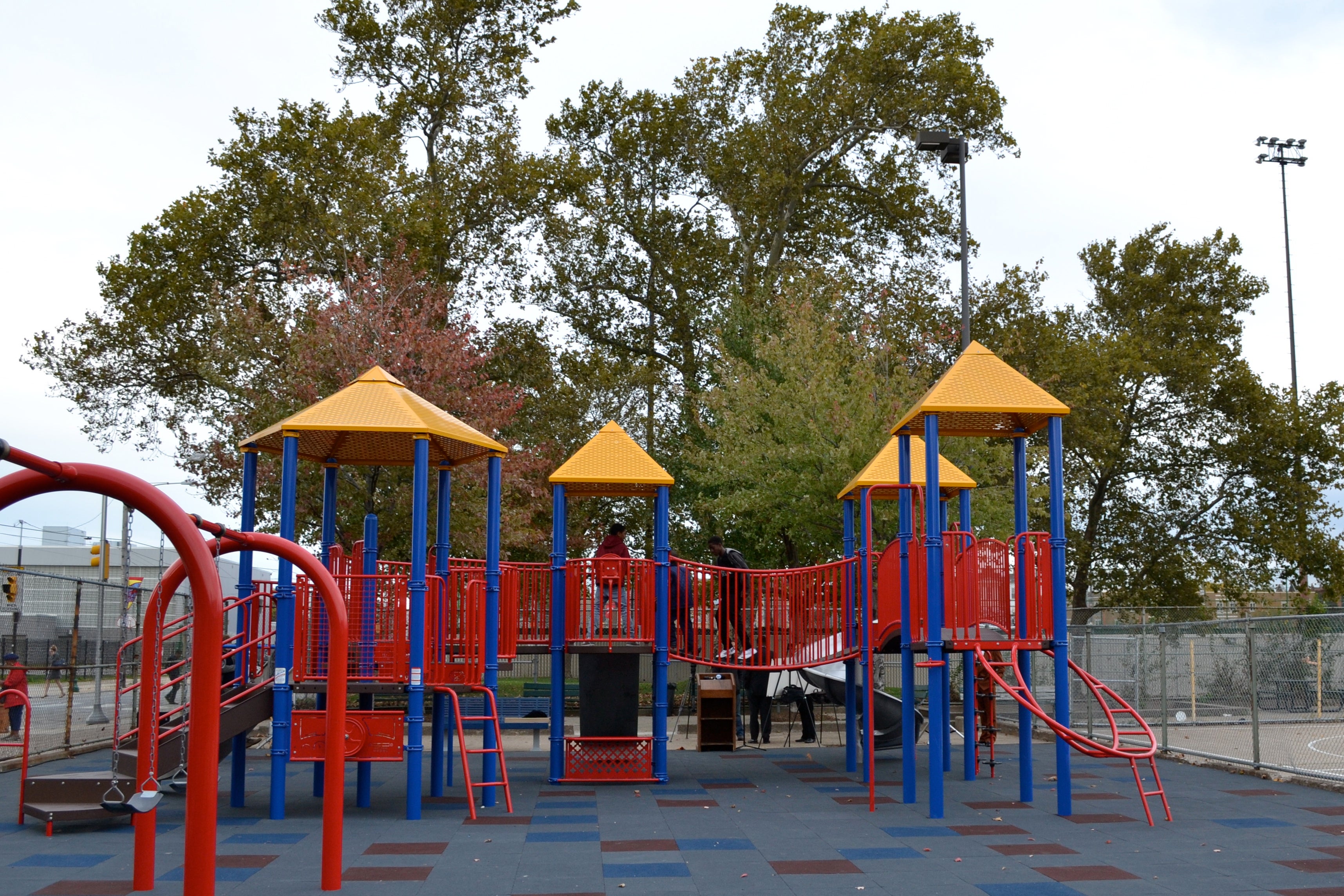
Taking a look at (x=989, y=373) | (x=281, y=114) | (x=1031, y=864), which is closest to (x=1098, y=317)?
(x=281, y=114)

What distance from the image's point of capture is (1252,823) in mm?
10672

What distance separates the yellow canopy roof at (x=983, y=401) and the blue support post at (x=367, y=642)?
5.82 m

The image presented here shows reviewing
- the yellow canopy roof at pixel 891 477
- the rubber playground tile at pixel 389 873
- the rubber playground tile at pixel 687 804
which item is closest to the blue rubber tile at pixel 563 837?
the rubber playground tile at pixel 389 873

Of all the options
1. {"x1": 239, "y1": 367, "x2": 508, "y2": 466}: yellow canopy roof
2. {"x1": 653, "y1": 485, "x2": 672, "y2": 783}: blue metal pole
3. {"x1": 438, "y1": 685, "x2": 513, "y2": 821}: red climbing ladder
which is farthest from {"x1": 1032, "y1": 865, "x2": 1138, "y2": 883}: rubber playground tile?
{"x1": 239, "y1": 367, "x2": 508, "y2": 466}: yellow canopy roof

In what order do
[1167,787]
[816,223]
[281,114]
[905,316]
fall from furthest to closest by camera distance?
1. [816,223]
2. [905,316]
3. [281,114]
4. [1167,787]

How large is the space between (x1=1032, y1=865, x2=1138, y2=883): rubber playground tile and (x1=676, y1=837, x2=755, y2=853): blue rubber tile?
237 centimetres

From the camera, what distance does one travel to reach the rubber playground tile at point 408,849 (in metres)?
9.30

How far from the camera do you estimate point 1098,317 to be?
3812 cm

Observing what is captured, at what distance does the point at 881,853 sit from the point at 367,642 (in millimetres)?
5406

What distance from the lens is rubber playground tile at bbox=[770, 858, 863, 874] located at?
8.55 metres

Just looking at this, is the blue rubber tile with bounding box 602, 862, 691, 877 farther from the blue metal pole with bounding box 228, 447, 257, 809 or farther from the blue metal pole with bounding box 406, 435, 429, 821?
the blue metal pole with bounding box 228, 447, 257, 809

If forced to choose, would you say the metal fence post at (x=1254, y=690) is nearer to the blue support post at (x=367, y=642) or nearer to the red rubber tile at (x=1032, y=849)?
the red rubber tile at (x=1032, y=849)

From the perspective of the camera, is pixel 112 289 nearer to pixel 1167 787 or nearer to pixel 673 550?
pixel 673 550

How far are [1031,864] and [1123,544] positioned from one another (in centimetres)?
2926
